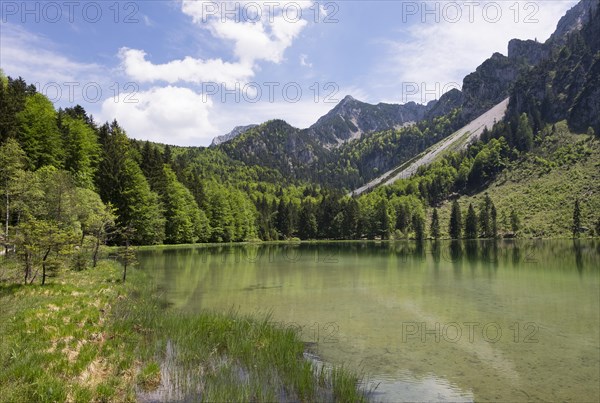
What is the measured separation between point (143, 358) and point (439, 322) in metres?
15.2

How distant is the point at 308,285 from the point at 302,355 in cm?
1909

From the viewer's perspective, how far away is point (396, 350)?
52.4 feet

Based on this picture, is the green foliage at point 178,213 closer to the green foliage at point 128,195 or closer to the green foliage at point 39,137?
the green foliage at point 128,195

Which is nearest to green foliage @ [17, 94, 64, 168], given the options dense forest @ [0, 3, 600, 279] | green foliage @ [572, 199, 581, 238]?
dense forest @ [0, 3, 600, 279]

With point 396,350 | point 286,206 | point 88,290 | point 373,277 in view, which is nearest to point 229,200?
point 286,206

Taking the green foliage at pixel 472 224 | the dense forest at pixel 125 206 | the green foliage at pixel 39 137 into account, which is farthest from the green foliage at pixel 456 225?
the green foliage at pixel 39 137

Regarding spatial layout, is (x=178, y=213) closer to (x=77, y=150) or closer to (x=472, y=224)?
(x=77, y=150)

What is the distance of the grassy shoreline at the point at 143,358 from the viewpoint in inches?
372

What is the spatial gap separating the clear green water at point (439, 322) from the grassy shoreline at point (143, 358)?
7.84ft

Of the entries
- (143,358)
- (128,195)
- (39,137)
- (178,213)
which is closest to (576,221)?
(178,213)

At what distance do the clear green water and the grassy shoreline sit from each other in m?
2.39

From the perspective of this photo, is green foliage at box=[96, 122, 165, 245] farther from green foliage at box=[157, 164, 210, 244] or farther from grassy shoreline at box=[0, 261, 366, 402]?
grassy shoreline at box=[0, 261, 366, 402]

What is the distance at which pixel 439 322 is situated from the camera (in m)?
20.8

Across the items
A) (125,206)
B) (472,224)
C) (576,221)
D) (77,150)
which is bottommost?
(472,224)
